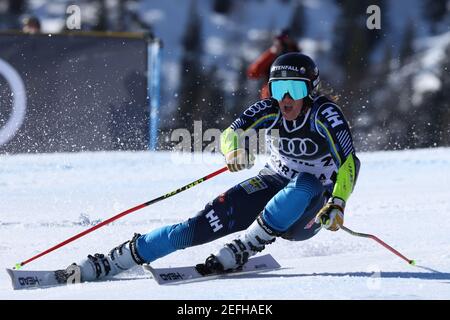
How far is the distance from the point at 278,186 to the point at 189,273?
26.5 inches

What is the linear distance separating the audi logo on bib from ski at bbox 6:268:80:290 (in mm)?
1208

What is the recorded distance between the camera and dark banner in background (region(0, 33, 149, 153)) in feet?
30.7

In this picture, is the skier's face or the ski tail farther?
the skier's face

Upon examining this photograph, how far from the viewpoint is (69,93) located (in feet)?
31.2

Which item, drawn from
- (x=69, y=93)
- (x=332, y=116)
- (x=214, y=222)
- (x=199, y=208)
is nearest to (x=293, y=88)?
(x=332, y=116)

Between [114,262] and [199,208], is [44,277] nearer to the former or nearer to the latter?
[114,262]

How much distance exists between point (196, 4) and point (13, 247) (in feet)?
91.3

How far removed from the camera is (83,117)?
374 inches

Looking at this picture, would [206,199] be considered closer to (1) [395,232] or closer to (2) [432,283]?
(1) [395,232]

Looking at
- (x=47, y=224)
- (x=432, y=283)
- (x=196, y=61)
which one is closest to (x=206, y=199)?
(x=47, y=224)

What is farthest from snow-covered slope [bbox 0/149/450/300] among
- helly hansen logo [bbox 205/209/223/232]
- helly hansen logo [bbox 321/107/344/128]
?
helly hansen logo [bbox 321/107/344/128]

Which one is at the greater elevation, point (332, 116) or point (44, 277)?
point (332, 116)

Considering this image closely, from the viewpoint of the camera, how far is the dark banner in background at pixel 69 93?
9.34 m

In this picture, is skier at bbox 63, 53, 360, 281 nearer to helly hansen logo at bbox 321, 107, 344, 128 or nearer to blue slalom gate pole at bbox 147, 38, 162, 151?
helly hansen logo at bbox 321, 107, 344, 128
